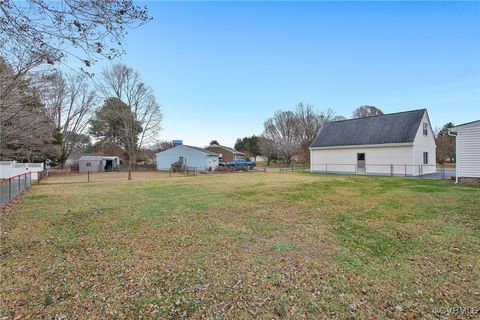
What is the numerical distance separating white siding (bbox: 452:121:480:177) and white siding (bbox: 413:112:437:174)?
624 centimetres

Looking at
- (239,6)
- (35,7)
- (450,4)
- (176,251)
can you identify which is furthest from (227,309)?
(450,4)

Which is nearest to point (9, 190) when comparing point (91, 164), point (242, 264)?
point (242, 264)

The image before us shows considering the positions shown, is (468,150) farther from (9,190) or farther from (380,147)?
(9,190)

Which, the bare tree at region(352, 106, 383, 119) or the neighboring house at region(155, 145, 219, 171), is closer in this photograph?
the neighboring house at region(155, 145, 219, 171)

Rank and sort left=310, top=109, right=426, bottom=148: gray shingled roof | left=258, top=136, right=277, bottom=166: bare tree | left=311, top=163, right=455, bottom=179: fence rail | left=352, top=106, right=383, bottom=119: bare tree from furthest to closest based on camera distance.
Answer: left=258, top=136, right=277, bottom=166: bare tree, left=352, top=106, right=383, bottom=119: bare tree, left=310, top=109, right=426, bottom=148: gray shingled roof, left=311, top=163, right=455, bottom=179: fence rail

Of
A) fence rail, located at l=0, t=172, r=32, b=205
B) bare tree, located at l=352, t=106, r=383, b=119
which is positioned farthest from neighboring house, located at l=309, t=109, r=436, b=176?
bare tree, located at l=352, t=106, r=383, b=119

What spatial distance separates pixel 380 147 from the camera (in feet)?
65.5

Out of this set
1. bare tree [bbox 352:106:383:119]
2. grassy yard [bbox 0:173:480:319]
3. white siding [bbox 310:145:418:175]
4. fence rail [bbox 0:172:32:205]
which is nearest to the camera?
grassy yard [bbox 0:173:480:319]

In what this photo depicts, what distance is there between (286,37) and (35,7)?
12005 mm

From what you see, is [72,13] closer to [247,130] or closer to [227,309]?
[227,309]

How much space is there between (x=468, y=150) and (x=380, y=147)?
7.76 m

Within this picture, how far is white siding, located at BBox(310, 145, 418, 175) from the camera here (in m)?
18.7

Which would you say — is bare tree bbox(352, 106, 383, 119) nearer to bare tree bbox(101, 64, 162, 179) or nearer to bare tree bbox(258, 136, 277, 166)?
bare tree bbox(258, 136, 277, 166)

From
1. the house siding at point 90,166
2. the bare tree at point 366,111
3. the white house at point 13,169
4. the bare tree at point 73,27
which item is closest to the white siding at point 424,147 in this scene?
the bare tree at point 73,27
